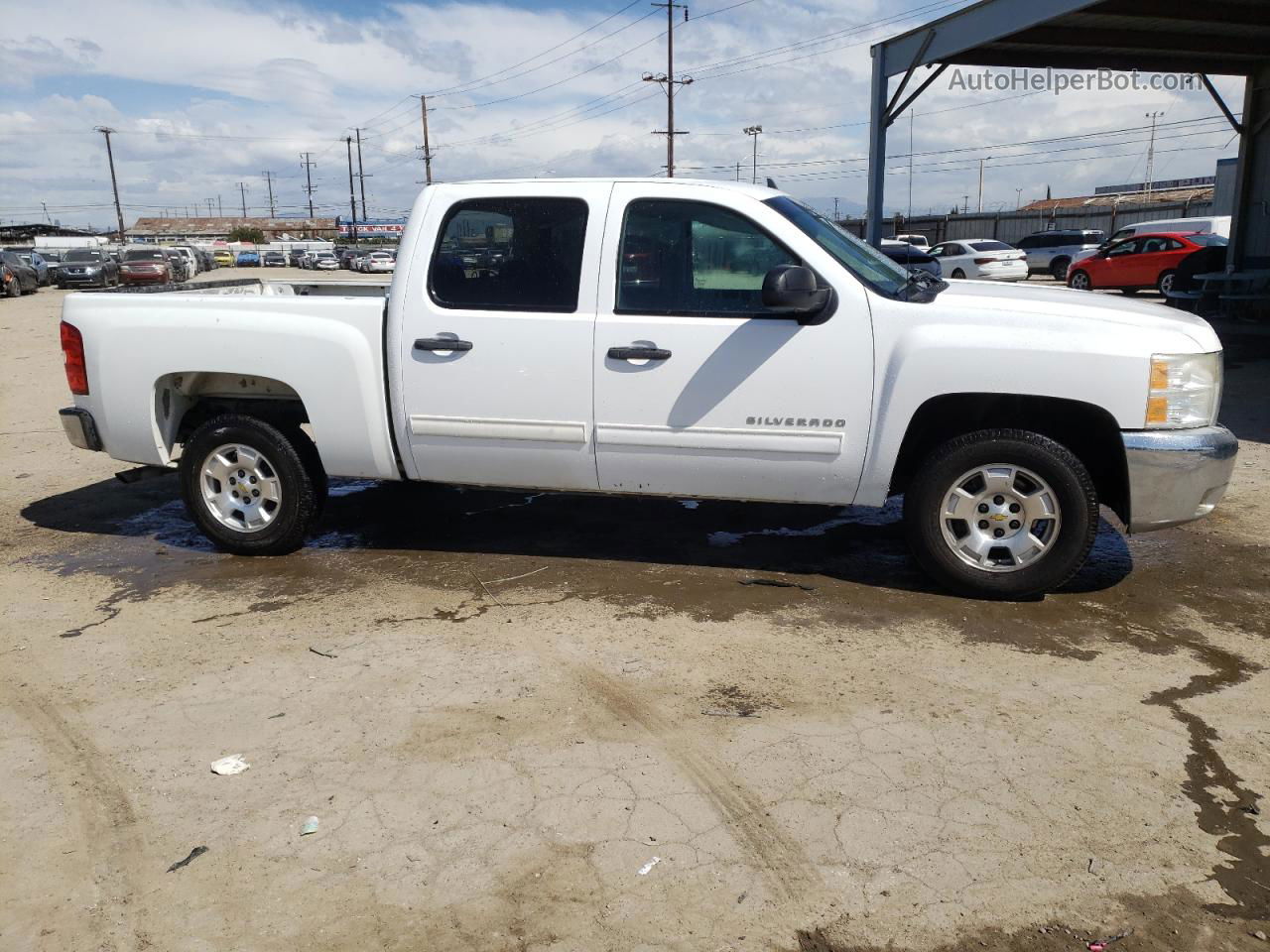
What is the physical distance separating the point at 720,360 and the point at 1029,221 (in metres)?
48.2

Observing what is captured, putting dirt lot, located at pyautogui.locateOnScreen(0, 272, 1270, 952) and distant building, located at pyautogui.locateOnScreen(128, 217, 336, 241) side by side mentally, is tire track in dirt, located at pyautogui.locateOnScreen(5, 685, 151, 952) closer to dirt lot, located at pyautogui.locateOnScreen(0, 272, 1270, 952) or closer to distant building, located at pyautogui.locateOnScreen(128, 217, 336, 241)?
dirt lot, located at pyautogui.locateOnScreen(0, 272, 1270, 952)

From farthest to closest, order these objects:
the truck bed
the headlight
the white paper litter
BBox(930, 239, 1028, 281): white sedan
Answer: BBox(930, 239, 1028, 281): white sedan
the truck bed
the headlight
the white paper litter

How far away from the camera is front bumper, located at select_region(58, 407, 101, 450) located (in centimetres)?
567

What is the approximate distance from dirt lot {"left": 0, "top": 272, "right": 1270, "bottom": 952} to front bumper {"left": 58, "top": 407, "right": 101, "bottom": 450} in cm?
70

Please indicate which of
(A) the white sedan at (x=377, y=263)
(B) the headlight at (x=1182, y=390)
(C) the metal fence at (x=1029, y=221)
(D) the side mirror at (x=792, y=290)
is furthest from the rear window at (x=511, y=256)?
(A) the white sedan at (x=377, y=263)

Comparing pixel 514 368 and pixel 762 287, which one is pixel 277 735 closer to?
pixel 514 368

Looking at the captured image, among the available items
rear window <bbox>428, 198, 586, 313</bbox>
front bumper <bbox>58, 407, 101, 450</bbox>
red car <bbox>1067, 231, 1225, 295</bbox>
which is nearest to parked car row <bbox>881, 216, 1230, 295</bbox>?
red car <bbox>1067, 231, 1225, 295</bbox>

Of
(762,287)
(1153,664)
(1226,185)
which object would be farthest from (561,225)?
(1226,185)

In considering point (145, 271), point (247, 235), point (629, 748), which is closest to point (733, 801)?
point (629, 748)

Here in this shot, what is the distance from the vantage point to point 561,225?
4996mm

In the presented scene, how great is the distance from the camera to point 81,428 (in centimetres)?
570

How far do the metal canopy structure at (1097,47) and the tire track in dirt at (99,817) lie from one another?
1247 cm

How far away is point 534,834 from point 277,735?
46.9 inches

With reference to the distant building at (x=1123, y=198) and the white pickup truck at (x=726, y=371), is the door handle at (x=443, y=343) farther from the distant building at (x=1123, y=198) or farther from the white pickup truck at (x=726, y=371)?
the distant building at (x=1123, y=198)
